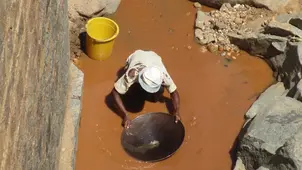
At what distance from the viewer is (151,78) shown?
6.27 metres

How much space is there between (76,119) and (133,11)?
7.88ft

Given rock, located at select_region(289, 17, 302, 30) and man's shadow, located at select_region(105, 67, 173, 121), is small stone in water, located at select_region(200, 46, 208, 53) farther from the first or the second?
rock, located at select_region(289, 17, 302, 30)

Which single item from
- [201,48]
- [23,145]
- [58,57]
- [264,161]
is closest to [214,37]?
[201,48]

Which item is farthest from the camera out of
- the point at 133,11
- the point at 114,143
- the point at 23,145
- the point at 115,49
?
the point at 133,11

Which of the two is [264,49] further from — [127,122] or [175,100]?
[127,122]

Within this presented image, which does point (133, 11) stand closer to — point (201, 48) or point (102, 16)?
point (102, 16)

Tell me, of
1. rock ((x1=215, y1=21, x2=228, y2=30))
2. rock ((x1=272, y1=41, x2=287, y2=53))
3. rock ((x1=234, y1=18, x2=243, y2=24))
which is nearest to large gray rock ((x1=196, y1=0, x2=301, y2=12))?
rock ((x1=234, y1=18, x2=243, y2=24))

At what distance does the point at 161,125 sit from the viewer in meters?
6.77

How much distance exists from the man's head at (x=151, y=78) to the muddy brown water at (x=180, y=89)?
2.64 feet

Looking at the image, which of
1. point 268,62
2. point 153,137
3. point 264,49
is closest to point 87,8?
point 153,137

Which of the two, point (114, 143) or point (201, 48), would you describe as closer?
point (114, 143)

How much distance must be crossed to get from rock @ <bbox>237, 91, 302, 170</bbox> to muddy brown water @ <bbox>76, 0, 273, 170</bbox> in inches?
16.9

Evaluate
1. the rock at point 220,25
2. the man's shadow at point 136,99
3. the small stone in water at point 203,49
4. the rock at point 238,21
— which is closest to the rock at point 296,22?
the rock at point 238,21

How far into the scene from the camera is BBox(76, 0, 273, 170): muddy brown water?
6.64 meters
